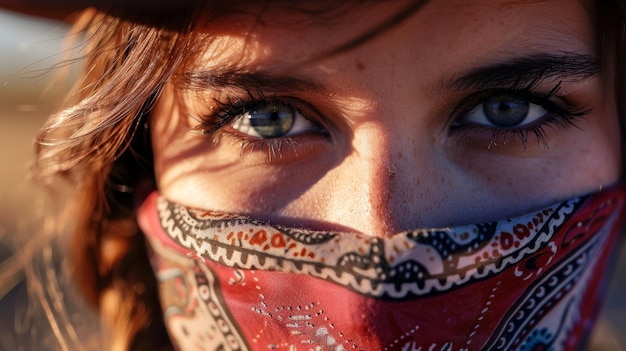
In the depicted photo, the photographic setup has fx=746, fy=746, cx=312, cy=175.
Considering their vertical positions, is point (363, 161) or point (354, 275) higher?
point (363, 161)

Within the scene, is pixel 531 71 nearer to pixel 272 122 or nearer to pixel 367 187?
pixel 367 187

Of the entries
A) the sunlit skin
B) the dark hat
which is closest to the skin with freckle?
the sunlit skin

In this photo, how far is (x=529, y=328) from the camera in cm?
146

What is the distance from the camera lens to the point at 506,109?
1486mm

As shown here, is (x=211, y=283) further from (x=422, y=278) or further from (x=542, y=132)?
(x=542, y=132)

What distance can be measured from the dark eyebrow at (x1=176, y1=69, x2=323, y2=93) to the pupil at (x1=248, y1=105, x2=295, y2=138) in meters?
0.09

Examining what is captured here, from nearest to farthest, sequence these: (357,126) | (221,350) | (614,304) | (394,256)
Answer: (394,256) → (357,126) → (221,350) → (614,304)

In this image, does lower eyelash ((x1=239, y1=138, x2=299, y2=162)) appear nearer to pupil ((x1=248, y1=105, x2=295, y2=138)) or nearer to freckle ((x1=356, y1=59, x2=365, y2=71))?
pupil ((x1=248, y1=105, x2=295, y2=138))

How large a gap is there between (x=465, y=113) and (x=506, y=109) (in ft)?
0.35

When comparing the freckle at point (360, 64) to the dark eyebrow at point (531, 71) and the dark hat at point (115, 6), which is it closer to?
the dark eyebrow at point (531, 71)

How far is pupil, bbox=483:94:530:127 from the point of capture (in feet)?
4.82

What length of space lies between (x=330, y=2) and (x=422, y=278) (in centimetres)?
49

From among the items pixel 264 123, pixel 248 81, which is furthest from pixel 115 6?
pixel 264 123

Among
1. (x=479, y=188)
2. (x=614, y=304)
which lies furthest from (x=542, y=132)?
(x=614, y=304)
